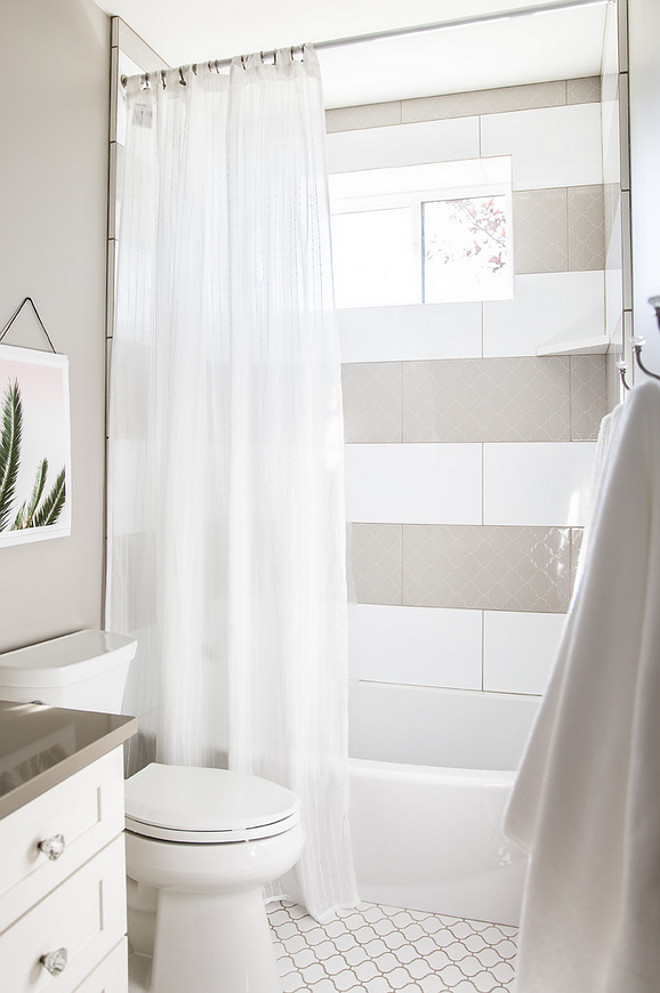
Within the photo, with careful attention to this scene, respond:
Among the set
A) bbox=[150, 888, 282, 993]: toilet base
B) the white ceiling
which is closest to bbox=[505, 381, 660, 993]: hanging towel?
bbox=[150, 888, 282, 993]: toilet base

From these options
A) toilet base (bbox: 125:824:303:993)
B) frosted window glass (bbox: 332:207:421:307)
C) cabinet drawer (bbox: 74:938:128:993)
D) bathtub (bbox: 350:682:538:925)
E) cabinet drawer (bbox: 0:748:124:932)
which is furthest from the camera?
frosted window glass (bbox: 332:207:421:307)

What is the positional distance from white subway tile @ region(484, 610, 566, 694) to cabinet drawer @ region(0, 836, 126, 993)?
1.72 m

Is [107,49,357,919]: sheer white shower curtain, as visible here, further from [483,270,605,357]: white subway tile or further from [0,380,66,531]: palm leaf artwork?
[483,270,605,357]: white subway tile

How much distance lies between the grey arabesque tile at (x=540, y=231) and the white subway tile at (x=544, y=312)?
0.13ft

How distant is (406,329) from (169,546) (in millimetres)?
1330

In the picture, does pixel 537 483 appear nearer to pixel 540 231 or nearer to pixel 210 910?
pixel 540 231

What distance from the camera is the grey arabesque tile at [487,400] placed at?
9.14 feet

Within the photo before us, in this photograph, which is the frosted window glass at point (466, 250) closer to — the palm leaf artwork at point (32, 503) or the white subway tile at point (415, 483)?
the white subway tile at point (415, 483)

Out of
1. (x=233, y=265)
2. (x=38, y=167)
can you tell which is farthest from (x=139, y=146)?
(x=233, y=265)

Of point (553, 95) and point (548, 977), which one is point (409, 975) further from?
point (553, 95)

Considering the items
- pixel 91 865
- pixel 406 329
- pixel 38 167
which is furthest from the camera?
pixel 406 329

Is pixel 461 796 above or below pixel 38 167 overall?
below

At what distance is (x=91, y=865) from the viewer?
1.33m

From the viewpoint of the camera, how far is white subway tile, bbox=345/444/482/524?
9.46 ft
